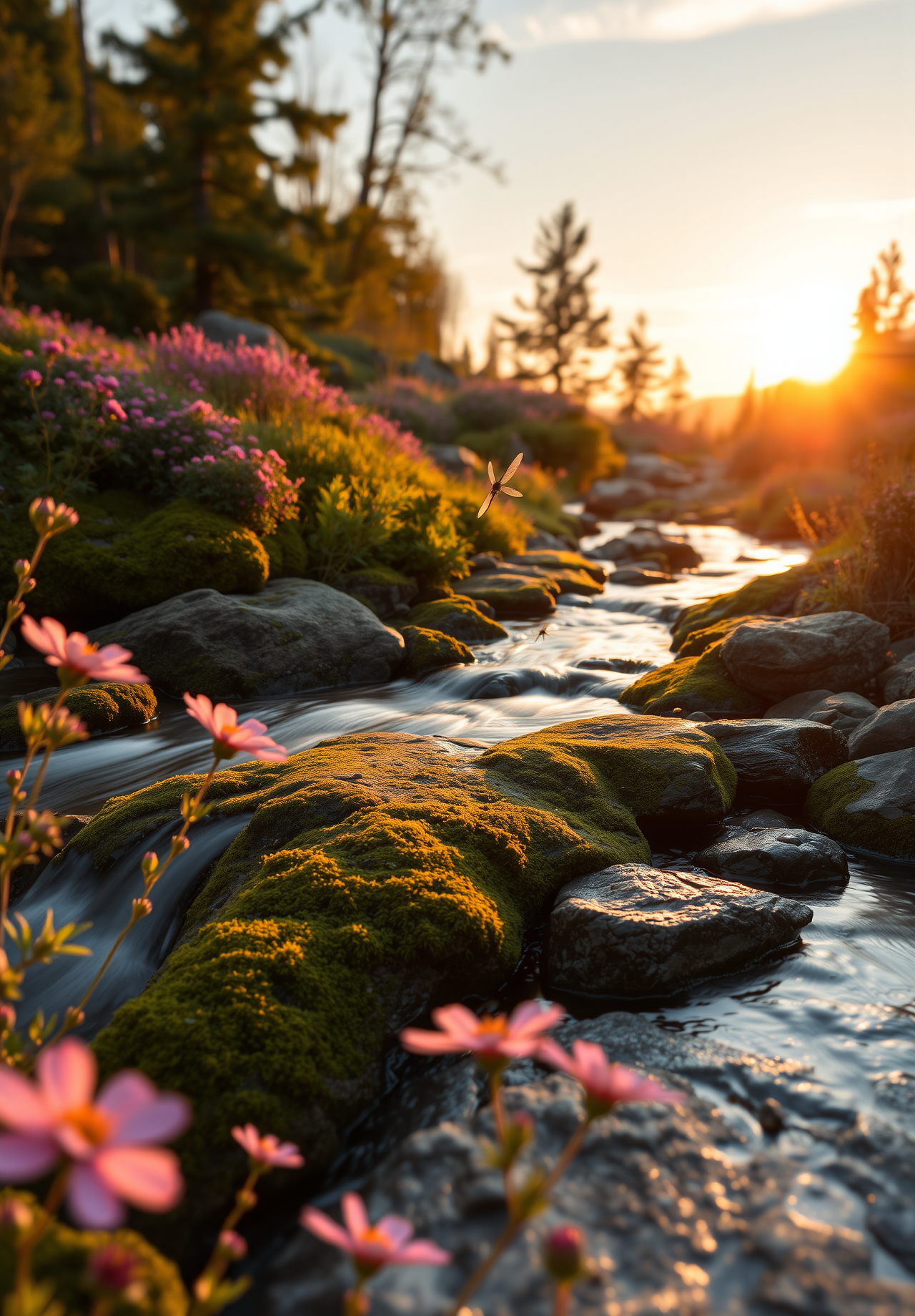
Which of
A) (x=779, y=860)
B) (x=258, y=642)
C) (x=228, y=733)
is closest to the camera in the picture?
(x=228, y=733)

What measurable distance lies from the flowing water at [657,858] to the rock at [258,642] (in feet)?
0.82

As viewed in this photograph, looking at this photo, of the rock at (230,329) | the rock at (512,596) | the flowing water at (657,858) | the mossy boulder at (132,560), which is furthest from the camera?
the rock at (230,329)

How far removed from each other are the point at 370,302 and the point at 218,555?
37.6m

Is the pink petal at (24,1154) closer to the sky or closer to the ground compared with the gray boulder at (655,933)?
closer to the sky

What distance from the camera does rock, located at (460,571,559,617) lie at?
998 centimetres

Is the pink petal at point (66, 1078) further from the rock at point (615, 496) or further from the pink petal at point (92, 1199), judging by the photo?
the rock at point (615, 496)

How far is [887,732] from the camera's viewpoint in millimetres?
4500

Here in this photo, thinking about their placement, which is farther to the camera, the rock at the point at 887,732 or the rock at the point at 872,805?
the rock at the point at 887,732

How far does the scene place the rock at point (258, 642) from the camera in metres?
6.23

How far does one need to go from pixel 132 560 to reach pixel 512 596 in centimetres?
478

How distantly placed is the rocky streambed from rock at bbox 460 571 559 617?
5.25 m

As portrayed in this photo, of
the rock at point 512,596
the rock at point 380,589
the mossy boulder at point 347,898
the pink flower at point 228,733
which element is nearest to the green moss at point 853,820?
the mossy boulder at point 347,898

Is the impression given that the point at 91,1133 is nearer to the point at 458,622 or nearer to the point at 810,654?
the point at 810,654

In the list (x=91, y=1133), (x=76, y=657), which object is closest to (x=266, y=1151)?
(x=91, y=1133)
